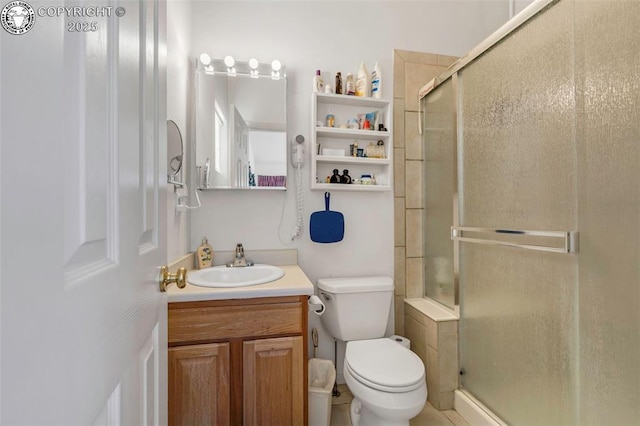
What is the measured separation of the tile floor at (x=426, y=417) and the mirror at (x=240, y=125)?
4.46ft

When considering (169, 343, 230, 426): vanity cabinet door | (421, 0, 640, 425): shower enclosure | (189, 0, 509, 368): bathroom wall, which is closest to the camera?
(421, 0, 640, 425): shower enclosure

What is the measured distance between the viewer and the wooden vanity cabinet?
119 centimetres

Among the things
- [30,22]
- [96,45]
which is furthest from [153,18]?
[30,22]

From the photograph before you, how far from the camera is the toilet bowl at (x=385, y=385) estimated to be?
1209mm

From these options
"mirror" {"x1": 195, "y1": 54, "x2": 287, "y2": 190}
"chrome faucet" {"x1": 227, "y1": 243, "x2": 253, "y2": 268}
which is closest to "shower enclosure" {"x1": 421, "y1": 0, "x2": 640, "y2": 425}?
"mirror" {"x1": 195, "y1": 54, "x2": 287, "y2": 190}

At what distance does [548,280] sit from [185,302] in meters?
1.48

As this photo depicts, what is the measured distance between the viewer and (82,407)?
322 millimetres

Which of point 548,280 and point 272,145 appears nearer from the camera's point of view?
point 548,280

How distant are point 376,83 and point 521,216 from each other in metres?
1.21

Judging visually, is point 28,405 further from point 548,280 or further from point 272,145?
point 272,145

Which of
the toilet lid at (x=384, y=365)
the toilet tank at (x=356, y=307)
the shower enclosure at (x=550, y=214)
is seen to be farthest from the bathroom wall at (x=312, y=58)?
the shower enclosure at (x=550, y=214)

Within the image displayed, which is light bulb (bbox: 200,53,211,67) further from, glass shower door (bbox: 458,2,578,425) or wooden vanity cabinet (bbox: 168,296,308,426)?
glass shower door (bbox: 458,2,578,425)

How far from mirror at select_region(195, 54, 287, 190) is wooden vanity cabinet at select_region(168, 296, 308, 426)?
31.5 inches

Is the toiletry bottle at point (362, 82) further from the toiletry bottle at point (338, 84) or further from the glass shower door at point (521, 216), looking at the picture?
the glass shower door at point (521, 216)
